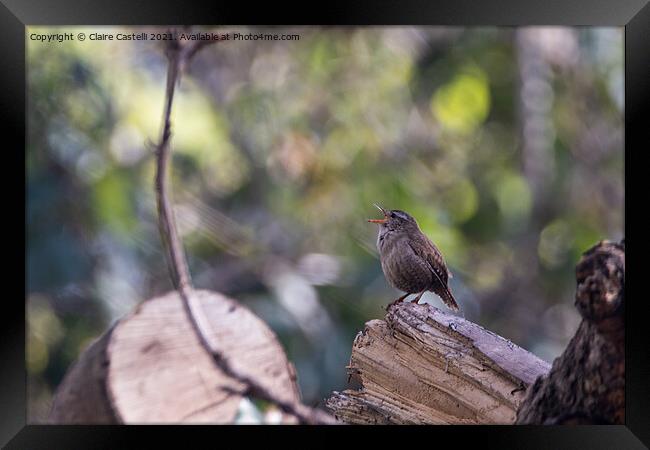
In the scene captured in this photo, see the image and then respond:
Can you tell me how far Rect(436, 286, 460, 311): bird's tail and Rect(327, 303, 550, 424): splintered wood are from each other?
23.2 inches

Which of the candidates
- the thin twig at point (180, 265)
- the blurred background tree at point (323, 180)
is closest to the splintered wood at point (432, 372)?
the thin twig at point (180, 265)

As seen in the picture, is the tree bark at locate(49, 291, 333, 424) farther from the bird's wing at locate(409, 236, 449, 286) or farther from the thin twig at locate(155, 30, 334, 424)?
the bird's wing at locate(409, 236, 449, 286)

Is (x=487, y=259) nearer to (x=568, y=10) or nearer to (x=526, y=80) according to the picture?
(x=526, y=80)

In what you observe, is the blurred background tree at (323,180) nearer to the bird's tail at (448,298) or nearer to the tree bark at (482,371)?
the bird's tail at (448,298)

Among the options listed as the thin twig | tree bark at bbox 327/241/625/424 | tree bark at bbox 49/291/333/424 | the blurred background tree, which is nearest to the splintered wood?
tree bark at bbox 327/241/625/424

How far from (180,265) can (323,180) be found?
3.14 m

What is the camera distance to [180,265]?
2777 millimetres

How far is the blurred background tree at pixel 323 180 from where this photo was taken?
5.27 meters

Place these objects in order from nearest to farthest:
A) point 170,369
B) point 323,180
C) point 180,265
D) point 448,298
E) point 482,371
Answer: point 180,265, point 170,369, point 482,371, point 448,298, point 323,180

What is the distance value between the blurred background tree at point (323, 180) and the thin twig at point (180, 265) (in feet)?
6.22

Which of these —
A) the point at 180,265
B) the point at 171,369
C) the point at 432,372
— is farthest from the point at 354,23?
the point at 171,369

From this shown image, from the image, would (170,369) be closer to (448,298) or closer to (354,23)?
(354,23)

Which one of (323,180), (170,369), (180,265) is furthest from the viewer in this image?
(323,180)

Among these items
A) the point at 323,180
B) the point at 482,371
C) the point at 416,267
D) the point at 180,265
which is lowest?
the point at 482,371
